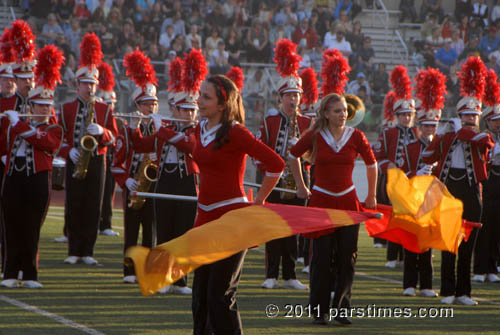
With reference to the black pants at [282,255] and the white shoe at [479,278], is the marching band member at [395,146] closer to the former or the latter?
the white shoe at [479,278]

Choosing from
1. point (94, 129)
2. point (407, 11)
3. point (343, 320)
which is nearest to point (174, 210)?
point (94, 129)

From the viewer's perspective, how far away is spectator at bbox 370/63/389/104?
798 inches

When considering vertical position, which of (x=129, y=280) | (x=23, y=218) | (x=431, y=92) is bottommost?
(x=129, y=280)

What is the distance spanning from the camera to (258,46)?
21.0m

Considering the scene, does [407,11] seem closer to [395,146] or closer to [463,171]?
[395,146]

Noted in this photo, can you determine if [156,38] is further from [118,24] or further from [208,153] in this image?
[208,153]

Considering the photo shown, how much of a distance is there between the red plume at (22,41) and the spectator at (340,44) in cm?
1317

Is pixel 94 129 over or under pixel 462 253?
over

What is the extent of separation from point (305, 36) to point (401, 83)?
10.5 meters

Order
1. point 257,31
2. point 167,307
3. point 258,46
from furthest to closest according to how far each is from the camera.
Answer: point 257,31
point 258,46
point 167,307

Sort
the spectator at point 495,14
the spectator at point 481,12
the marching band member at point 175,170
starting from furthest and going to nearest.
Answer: the spectator at point 495,14 < the spectator at point 481,12 < the marching band member at point 175,170

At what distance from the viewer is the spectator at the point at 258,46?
822 inches

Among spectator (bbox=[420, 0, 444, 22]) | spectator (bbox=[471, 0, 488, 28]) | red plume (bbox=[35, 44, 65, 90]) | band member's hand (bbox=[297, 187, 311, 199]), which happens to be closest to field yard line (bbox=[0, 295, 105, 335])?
band member's hand (bbox=[297, 187, 311, 199])

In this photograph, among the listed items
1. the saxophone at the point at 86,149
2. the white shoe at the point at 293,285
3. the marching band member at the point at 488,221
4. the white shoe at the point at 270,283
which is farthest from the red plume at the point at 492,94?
the saxophone at the point at 86,149
